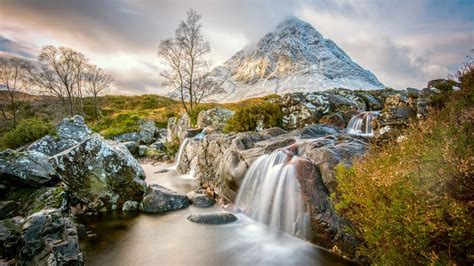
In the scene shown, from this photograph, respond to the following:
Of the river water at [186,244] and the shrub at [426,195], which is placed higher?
the shrub at [426,195]

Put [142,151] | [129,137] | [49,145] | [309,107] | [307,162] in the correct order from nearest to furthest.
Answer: [307,162]
[49,145]
[309,107]
[142,151]
[129,137]

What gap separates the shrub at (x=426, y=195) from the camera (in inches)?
154

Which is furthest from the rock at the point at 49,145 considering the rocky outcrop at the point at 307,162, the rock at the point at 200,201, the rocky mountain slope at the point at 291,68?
the rocky mountain slope at the point at 291,68

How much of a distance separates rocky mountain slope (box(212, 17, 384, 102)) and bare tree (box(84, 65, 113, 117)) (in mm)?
54843

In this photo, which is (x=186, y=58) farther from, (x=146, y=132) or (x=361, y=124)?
(x=361, y=124)

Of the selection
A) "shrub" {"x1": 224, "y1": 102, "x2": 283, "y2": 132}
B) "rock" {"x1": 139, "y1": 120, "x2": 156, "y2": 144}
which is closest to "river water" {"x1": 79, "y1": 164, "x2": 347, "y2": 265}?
"shrub" {"x1": 224, "y1": 102, "x2": 283, "y2": 132}

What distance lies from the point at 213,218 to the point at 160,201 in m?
2.65

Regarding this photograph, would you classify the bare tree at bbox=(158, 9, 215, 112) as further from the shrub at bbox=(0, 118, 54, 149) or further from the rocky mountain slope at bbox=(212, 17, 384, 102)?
the rocky mountain slope at bbox=(212, 17, 384, 102)

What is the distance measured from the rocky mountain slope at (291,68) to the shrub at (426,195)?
109223mm

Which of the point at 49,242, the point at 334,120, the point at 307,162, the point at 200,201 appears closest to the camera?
the point at 49,242

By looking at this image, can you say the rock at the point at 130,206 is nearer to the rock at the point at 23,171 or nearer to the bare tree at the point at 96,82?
the rock at the point at 23,171

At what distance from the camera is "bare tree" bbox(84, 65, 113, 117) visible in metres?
59.1

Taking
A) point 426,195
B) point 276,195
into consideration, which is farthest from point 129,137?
point 426,195

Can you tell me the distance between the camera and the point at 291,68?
15012cm
